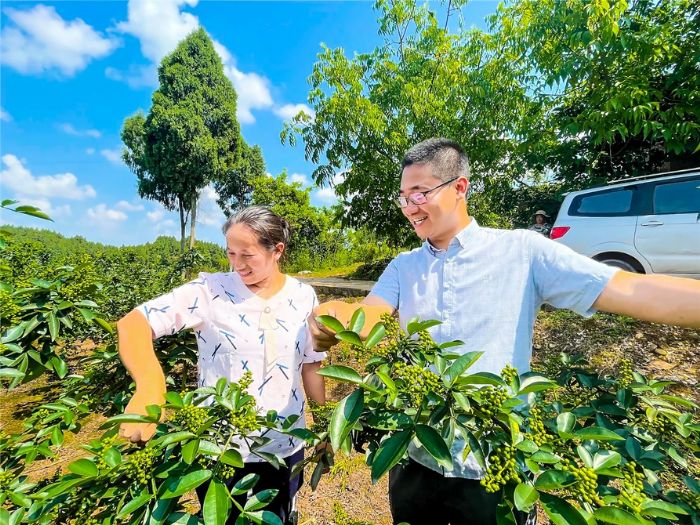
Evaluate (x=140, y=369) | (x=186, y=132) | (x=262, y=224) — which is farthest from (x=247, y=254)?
(x=186, y=132)

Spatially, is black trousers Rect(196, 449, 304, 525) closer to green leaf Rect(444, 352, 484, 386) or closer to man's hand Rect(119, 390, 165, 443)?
man's hand Rect(119, 390, 165, 443)

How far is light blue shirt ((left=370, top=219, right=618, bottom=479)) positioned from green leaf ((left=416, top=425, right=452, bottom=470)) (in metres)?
0.56

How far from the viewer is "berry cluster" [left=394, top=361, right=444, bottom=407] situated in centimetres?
70

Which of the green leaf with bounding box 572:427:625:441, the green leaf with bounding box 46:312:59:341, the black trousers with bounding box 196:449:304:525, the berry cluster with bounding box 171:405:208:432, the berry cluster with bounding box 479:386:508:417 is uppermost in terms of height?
the green leaf with bounding box 46:312:59:341

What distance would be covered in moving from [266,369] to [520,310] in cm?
98

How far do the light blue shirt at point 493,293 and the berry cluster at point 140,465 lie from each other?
81cm

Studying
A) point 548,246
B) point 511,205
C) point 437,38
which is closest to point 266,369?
point 548,246

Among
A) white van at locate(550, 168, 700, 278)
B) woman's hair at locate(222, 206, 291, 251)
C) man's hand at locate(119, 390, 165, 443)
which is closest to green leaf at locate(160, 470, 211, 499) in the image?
man's hand at locate(119, 390, 165, 443)

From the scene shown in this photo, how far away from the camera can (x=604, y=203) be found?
5148 mm

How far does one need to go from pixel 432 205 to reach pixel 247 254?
789 mm

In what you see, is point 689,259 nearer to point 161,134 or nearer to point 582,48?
point 582,48

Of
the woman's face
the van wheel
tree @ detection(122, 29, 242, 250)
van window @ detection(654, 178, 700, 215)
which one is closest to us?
the woman's face

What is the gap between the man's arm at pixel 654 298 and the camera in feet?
2.91

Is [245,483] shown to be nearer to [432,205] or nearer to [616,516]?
[616,516]
